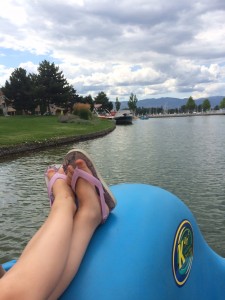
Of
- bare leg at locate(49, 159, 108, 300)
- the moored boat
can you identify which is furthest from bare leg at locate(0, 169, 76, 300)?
the moored boat

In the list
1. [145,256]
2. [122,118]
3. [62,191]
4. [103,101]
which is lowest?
[122,118]

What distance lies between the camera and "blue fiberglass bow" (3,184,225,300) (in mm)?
1867

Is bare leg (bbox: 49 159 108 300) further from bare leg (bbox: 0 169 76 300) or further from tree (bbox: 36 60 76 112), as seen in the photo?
tree (bbox: 36 60 76 112)

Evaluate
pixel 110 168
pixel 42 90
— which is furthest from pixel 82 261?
pixel 42 90

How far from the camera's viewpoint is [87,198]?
2.28 meters

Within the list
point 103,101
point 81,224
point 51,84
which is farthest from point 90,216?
point 103,101

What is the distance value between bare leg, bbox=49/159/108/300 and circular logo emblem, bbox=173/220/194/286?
19.2 inches

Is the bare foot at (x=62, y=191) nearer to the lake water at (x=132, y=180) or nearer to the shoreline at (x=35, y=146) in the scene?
the lake water at (x=132, y=180)

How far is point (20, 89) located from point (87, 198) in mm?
60248

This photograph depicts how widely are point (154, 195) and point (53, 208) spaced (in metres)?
0.66

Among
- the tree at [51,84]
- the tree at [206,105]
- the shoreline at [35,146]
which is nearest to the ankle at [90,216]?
the shoreline at [35,146]

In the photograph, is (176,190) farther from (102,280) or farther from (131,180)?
(102,280)

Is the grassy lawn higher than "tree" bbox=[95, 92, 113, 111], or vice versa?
"tree" bbox=[95, 92, 113, 111]

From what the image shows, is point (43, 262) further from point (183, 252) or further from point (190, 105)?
point (190, 105)
